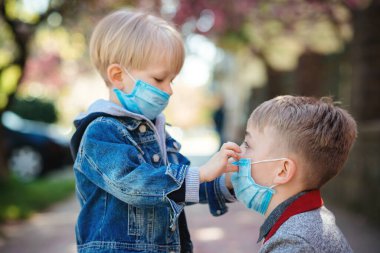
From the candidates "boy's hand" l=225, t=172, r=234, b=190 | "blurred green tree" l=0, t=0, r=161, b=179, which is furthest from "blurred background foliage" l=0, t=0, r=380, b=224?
"boy's hand" l=225, t=172, r=234, b=190

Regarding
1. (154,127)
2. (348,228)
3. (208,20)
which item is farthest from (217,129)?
(154,127)

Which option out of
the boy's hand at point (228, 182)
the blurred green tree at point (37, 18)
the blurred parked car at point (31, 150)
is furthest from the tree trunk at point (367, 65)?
Answer: the blurred parked car at point (31, 150)

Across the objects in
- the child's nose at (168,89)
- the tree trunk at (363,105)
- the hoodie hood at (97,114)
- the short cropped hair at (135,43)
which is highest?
the short cropped hair at (135,43)

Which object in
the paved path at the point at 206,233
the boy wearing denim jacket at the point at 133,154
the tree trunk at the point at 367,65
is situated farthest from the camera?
the tree trunk at the point at 367,65

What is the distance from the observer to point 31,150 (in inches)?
513

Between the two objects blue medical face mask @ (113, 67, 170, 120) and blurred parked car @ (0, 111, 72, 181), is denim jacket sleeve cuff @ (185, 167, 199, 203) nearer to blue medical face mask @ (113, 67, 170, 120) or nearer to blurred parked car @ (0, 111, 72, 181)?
blue medical face mask @ (113, 67, 170, 120)

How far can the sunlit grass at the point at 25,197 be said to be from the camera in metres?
8.26

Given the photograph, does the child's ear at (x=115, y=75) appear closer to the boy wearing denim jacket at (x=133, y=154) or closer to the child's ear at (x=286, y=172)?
the boy wearing denim jacket at (x=133, y=154)

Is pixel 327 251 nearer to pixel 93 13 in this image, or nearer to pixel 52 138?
pixel 93 13

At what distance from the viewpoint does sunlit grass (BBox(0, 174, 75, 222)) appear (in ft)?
27.1

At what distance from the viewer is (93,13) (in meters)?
9.05

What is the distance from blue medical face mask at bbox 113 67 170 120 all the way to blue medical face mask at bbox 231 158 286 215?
0.45m

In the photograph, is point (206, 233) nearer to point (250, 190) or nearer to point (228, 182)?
point (228, 182)

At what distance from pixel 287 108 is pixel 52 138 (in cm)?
1176
